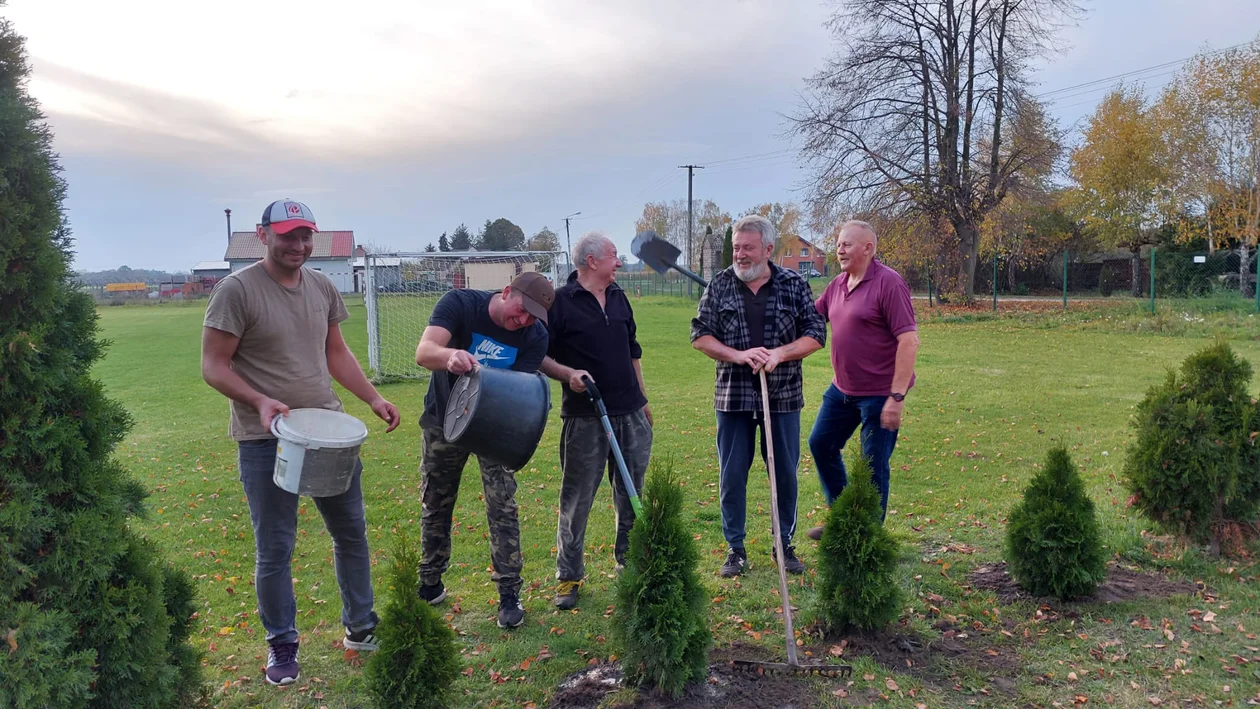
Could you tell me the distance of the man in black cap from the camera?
12.1 feet

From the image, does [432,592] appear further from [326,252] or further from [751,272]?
[326,252]

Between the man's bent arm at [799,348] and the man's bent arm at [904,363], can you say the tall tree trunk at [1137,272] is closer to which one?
the man's bent arm at [904,363]

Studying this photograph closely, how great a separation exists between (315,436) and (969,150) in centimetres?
2677

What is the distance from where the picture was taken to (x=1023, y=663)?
11.3 feet

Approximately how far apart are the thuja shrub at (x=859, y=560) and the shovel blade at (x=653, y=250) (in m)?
2.17

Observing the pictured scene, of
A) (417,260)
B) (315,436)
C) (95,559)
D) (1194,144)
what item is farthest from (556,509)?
(1194,144)

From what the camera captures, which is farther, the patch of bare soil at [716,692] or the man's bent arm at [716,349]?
the man's bent arm at [716,349]

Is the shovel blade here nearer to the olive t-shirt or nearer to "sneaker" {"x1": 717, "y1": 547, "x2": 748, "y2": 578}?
"sneaker" {"x1": 717, "y1": 547, "x2": 748, "y2": 578}

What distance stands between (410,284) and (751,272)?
1263 cm

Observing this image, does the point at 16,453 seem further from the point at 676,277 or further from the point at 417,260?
the point at 676,277

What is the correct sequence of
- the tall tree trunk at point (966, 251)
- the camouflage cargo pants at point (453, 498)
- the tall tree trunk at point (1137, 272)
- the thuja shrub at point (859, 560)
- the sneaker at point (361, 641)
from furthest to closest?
the tall tree trunk at point (1137, 272) → the tall tree trunk at point (966, 251) → the camouflage cargo pants at point (453, 498) → the sneaker at point (361, 641) → the thuja shrub at point (859, 560)

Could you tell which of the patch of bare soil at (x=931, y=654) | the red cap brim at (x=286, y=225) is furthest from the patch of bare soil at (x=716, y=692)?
the red cap brim at (x=286, y=225)

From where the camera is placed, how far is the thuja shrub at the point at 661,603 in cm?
303

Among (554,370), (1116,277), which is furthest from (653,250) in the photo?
(1116,277)
